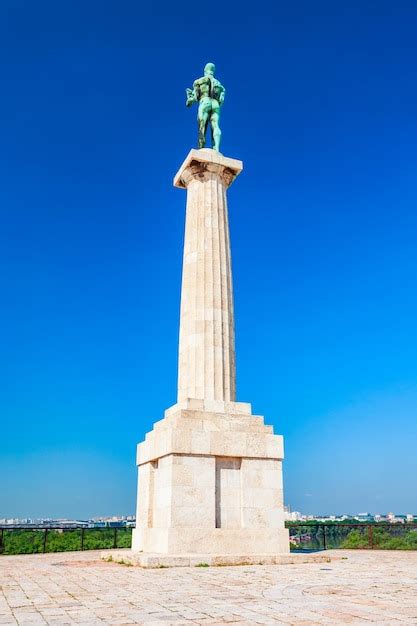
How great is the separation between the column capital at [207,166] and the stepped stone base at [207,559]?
41.7ft

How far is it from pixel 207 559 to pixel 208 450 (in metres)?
3.05

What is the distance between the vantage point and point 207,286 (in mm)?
19062

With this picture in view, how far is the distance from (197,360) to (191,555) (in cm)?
594

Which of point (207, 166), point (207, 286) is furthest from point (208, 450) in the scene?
point (207, 166)

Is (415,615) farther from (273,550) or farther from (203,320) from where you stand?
(203,320)

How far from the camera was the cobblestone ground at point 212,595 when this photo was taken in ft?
24.1

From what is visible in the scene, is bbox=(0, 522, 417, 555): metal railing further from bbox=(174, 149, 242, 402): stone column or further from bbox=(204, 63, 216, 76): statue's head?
bbox=(204, 63, 216, 76): statue's head

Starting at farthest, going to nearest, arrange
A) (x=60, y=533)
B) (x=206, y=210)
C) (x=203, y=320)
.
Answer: (x=60, y=533) < (x=206, y=210) < (x=203, y=320)

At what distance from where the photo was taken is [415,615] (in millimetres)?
7387

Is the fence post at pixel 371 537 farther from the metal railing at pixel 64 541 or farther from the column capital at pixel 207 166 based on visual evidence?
the column capital at pixel 207 166

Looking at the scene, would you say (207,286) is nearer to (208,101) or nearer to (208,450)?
(208,450)

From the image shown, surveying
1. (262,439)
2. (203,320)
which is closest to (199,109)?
(203,320)

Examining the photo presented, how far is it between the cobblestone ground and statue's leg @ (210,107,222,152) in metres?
14.8

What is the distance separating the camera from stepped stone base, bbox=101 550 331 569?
13.9 meters
